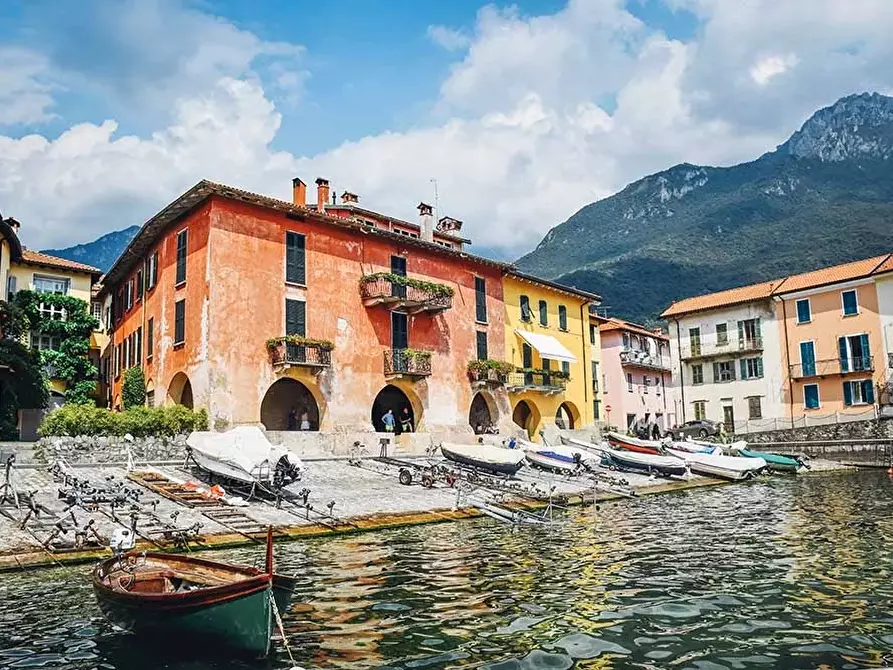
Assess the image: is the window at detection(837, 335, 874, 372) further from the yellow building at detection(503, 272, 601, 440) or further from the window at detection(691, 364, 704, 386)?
the yellow building at detection(503, 272, 601, 440)

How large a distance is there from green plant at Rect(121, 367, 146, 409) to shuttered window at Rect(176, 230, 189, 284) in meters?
6.06

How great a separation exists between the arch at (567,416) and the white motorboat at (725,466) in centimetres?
1147

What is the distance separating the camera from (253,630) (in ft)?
30.1

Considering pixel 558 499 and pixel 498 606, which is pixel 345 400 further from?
pixel 498 606

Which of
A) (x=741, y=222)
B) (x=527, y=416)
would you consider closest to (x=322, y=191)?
(x=527, y=416)

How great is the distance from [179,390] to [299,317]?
258 inches

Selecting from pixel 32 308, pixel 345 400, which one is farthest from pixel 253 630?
pixel 32 308

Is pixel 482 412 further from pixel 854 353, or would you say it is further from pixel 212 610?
pixel 212 610

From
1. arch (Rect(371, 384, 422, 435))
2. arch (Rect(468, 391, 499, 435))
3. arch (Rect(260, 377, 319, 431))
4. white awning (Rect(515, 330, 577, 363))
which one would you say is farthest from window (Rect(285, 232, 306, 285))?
white awning (Rect(515, 330, 577, 363))

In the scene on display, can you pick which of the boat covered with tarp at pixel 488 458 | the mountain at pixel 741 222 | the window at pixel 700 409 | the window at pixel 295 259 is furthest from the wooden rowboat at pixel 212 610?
the mountain at pixel 741 222

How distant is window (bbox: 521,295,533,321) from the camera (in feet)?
157

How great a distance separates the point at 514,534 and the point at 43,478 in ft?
47.9

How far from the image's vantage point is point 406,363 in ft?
124

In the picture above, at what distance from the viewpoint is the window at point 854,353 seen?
53281mm
